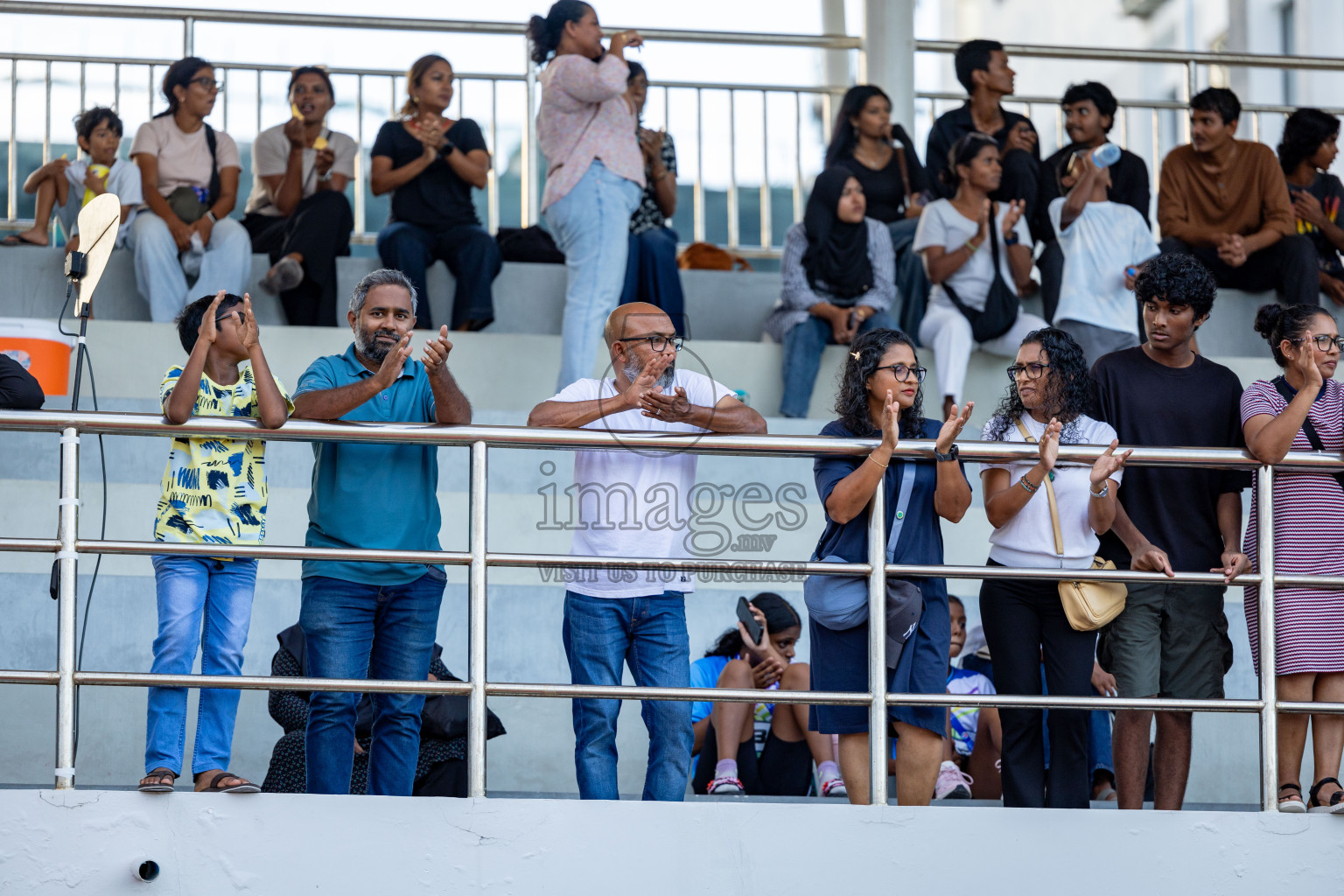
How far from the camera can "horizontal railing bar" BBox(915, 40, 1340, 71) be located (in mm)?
8867

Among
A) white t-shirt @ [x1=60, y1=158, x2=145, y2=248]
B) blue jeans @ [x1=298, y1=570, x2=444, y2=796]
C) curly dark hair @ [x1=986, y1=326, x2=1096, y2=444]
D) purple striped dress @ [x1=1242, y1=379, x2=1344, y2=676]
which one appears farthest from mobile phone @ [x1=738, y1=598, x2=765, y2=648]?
white t-shirt @ [x1=60, y1=158, x2=145, y2=248]

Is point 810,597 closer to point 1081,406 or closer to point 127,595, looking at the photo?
point 1081,406

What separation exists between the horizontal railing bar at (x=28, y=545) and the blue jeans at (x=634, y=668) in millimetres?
1332

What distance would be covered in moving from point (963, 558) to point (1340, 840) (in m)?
2.68

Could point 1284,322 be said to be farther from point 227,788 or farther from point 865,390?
point 227,788

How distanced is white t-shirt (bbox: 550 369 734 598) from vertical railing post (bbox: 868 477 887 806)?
0.52 metres

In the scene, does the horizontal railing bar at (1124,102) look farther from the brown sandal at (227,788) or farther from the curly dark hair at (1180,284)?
the brown sandal at (227,788)

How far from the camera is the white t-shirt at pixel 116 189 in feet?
23.8

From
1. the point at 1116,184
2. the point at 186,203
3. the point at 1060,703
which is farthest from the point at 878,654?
the point at 186,203

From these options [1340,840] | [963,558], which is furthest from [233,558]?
[963,558]

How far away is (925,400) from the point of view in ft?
23.4

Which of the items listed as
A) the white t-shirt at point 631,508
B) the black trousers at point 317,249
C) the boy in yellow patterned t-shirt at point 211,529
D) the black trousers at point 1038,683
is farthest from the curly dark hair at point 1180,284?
→ the black trousers at point 317,249

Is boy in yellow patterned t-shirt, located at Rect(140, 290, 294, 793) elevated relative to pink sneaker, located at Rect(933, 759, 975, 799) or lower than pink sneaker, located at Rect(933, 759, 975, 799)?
elevated

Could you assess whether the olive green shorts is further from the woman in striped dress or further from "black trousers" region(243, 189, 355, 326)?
"black trousers" region(243, 189, 355, 326)
